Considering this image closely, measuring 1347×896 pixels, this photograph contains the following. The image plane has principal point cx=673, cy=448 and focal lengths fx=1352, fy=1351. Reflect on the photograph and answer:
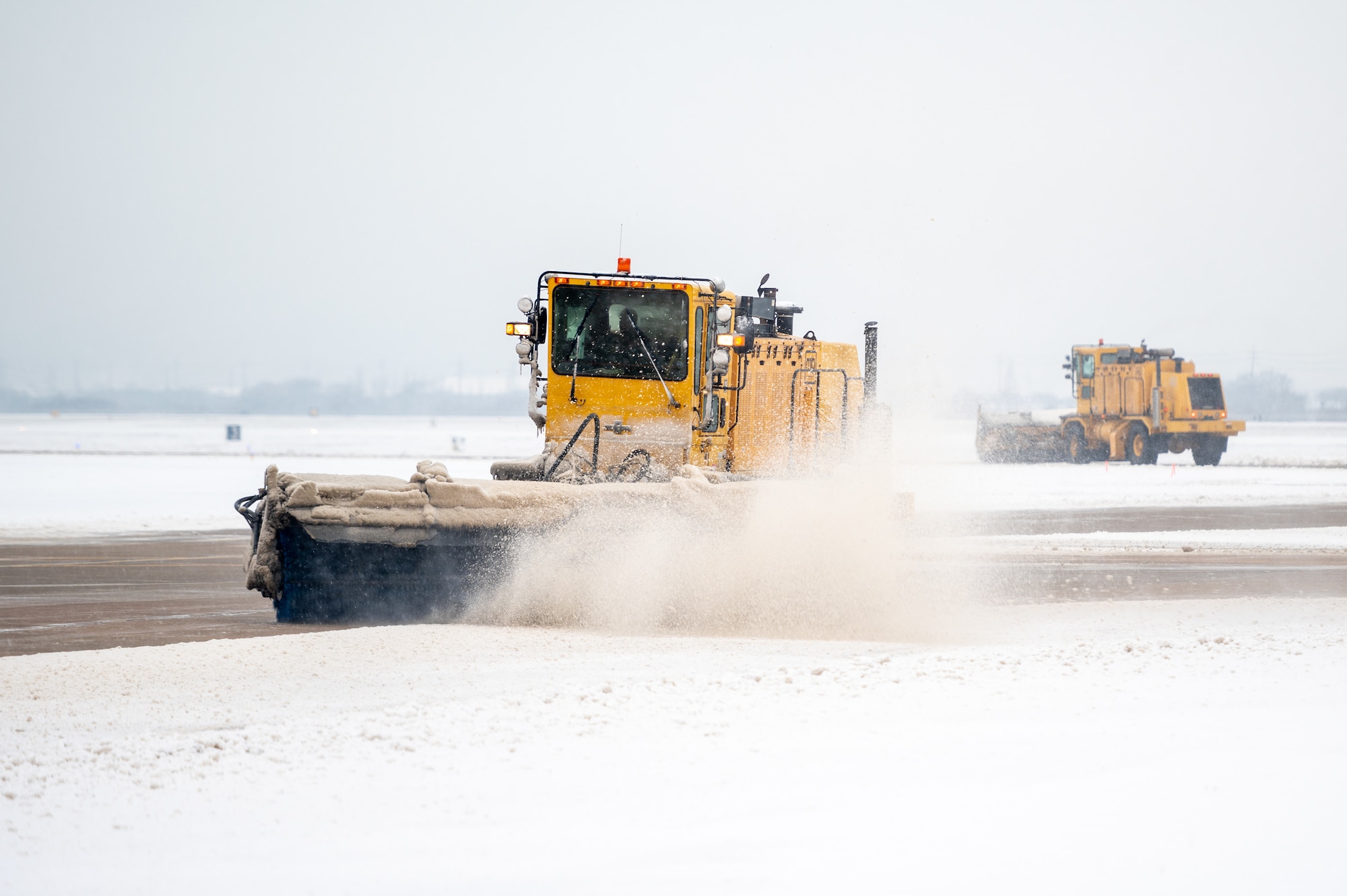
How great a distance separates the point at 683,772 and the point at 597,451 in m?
6.43

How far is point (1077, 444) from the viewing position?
48.3m

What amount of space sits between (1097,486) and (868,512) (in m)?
24.6

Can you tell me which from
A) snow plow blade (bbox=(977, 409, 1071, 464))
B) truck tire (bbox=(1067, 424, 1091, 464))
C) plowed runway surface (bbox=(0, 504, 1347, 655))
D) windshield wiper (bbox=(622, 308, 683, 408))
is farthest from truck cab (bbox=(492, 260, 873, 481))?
snow plow blade (bbox=(977, 409, 1071, 464))

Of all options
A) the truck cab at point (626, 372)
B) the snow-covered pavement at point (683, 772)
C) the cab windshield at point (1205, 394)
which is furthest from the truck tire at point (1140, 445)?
the snow-covered pavement at point (683, 772)

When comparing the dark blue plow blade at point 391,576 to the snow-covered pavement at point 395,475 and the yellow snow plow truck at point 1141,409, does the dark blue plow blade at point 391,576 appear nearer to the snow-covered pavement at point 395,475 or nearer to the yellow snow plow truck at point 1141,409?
the snow-covered pavement at point 395,475

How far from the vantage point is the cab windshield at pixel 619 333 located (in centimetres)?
1180

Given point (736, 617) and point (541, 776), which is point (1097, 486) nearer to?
point (736, 617)

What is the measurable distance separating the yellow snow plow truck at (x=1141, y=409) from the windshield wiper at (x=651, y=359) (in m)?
38.1

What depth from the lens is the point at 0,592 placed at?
13.3 meters

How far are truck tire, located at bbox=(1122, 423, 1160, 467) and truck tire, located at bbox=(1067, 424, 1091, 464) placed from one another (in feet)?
5.41

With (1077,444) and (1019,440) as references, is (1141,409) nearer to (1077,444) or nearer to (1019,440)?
(1077,444)

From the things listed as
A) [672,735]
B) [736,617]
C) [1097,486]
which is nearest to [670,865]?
[672,735]

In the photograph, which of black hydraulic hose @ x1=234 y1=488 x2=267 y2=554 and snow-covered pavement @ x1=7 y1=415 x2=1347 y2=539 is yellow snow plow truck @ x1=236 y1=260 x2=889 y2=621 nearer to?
black hydraulic hose @ x1=234 y1=488 x2=267 y2=554

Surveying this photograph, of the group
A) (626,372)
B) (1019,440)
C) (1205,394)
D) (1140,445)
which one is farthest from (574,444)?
(1019,440)
